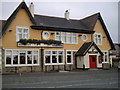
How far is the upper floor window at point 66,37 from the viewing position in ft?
77.9

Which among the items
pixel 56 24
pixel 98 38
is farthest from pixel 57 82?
pixel 98 38

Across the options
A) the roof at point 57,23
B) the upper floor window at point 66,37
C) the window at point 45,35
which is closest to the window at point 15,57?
the roof at point 57,23

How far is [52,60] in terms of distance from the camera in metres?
22.7

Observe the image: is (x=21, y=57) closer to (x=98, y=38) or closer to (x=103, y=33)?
(x=98, y=38)

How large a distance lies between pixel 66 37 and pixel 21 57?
7.34m

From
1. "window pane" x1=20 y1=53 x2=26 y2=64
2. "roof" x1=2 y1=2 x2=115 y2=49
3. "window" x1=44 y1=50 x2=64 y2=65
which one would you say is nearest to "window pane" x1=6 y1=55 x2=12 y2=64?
Answer: "window pane" x1=20 y1=53 x2=26 y2=64

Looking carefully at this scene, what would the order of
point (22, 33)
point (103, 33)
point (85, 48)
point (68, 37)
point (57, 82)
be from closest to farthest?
point (57, 82) < point (22, 33) < point (85, 48) < point (68, 37) < point (103, 33)

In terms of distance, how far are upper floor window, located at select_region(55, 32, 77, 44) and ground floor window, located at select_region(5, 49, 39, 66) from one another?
163 inches

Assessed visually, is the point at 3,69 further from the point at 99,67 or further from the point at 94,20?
the point at 94,20

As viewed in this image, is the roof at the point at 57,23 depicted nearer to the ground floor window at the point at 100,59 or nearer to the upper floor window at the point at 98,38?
the upper floor window at the point at 98,38

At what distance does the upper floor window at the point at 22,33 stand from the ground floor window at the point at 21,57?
177 cm

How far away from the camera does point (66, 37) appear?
24.2m

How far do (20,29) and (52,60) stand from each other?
6.04 metres

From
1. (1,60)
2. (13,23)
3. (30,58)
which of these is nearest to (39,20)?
(13,23)
